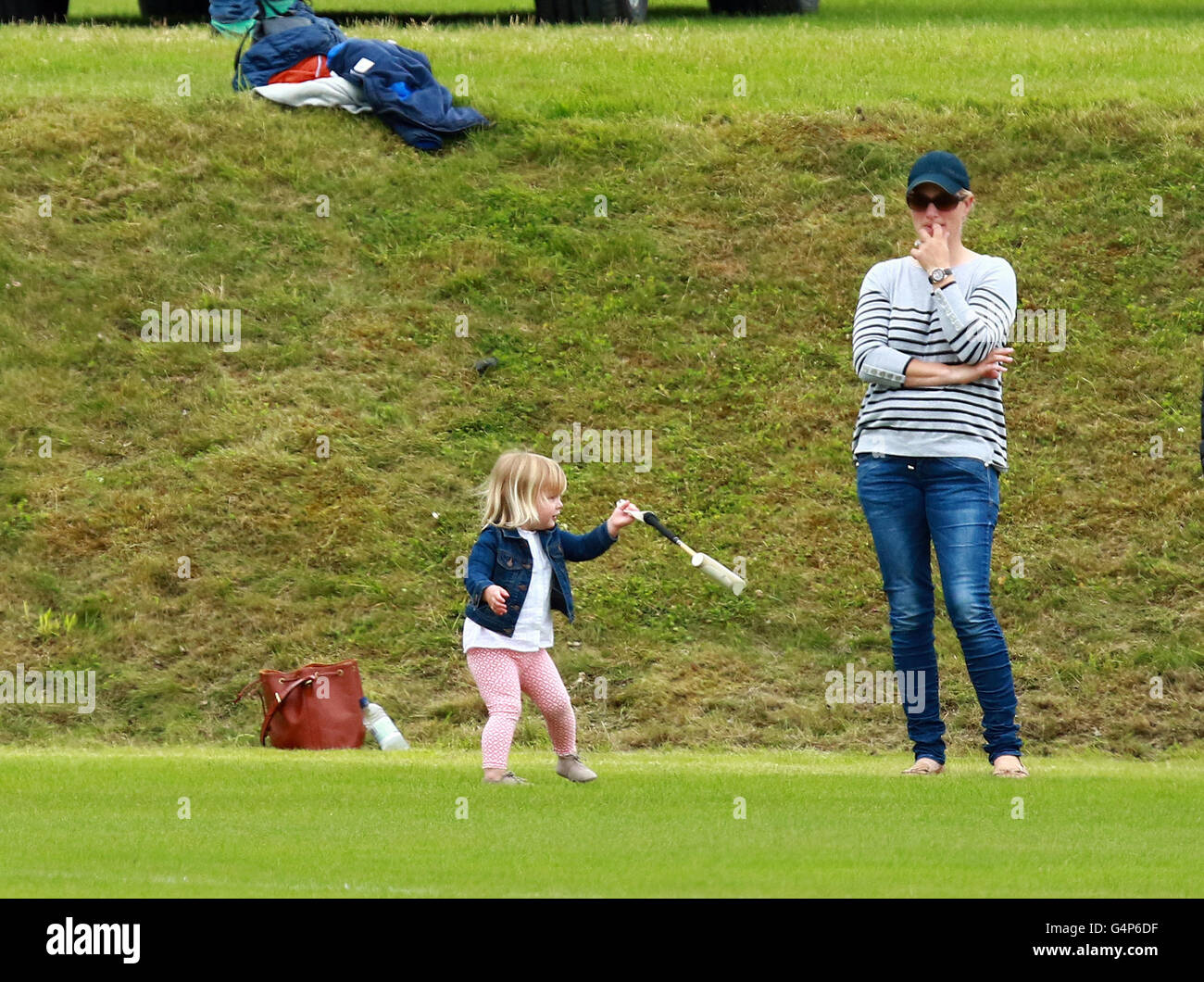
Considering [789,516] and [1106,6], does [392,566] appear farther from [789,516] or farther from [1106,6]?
[1106,6]

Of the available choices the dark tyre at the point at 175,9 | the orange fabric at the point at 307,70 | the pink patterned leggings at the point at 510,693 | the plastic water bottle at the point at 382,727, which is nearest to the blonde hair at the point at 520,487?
the pink patterned leggings at the point at 510,693

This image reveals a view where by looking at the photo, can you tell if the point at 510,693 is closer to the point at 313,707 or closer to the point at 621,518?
the point at 621,518

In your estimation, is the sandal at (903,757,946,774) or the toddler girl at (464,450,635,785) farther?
the sandal at (903,757,946,774)

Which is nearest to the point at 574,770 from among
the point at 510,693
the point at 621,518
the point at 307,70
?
the point at 510,693

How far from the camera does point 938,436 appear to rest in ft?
26.8

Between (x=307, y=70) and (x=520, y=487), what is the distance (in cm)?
1046

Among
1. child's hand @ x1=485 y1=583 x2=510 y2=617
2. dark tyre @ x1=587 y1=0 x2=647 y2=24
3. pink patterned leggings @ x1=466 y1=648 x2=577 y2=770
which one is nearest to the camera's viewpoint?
child's hand @ x1=485 y1=583 x2=510 y2=617

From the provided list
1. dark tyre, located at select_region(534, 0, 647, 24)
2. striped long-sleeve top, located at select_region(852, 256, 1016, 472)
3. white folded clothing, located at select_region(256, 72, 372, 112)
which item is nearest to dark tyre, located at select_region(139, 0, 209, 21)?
dark tyre, located at select_region(534, 0, 647, 24)

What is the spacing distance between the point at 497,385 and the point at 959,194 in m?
7.31

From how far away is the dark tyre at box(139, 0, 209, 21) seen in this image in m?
25.0

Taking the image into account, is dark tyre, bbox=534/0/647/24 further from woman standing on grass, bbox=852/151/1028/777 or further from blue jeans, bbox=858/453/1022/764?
blue jeans, bbox=858/453/1022/764

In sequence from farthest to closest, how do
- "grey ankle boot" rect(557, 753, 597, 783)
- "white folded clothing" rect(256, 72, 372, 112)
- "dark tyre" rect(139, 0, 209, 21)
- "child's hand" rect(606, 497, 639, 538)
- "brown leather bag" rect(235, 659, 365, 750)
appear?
"dark tyre" rect(139, 0, 209, 21)
"white folded clothing" rect(256, 72, 372, 112)
"brown leather bag" rect(235, 659, 365, 750)
"grey ankle boot" rect(557, 753, 597, 783)
"child's hand" rect(606, 497, 639, 538)
